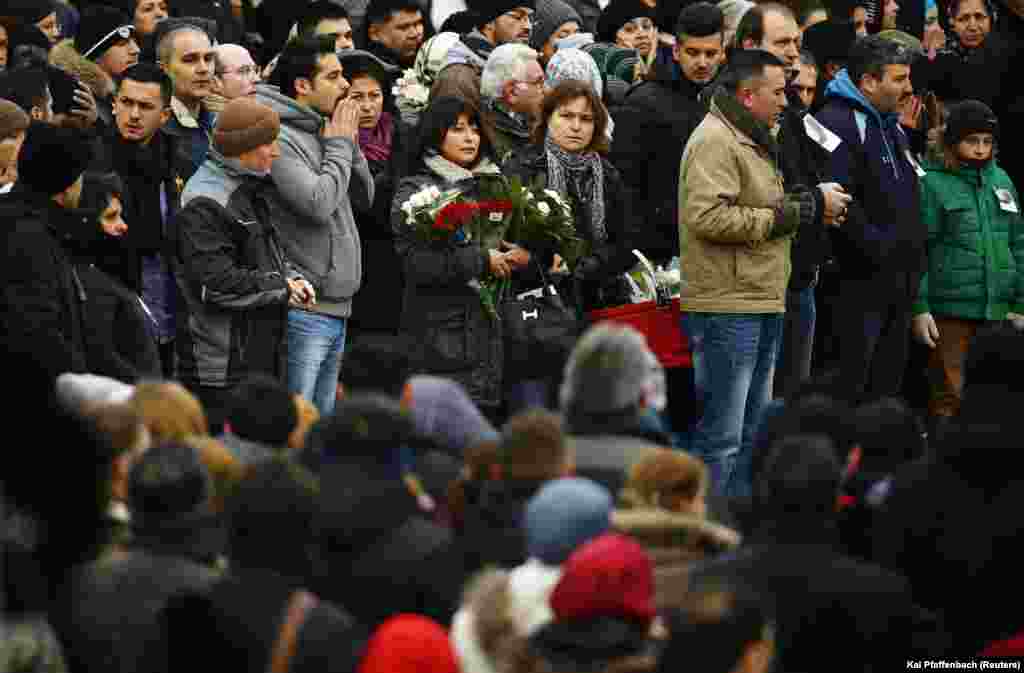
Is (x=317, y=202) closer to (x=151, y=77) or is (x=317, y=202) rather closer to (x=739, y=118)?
(x=151, y=77)

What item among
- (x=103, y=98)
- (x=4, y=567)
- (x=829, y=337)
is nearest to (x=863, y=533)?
(x=4, y=567)

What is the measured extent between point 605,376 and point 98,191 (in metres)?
3.19

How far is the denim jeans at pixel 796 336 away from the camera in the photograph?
11.1m

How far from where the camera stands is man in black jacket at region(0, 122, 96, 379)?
27.5 ft

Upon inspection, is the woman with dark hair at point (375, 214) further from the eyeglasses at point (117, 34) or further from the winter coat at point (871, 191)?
the winter coat at point (871, 191)

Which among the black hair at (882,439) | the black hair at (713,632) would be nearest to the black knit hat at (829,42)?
the black hair at (882,439)

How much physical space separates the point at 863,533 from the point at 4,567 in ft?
9.45

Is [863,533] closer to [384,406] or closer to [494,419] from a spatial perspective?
[384,406]

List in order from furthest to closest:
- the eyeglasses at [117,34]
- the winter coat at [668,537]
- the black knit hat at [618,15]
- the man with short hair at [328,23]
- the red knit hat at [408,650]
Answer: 1. the black knit hat at [618,15]
2. the man with short hair at [328,23]
3. the eyeglasses at [117,34]
4. the winter coat at [668,537]
5. the red knit hat at [408,650]

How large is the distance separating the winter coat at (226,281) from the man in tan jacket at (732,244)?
2.02m

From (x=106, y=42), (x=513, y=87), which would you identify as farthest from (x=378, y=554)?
(x=106, y=42)

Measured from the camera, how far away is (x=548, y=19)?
13516mm

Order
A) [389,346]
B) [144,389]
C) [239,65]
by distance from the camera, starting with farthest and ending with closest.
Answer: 1. [239,65]
2. [389,346]
3. [144,389]

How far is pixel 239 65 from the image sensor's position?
1090 centimetres
